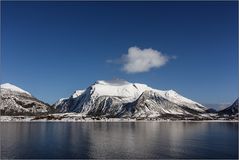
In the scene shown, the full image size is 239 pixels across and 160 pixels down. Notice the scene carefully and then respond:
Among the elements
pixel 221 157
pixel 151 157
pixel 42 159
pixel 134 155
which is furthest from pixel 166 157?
pixel 42 159

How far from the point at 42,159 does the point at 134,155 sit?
25409 mm

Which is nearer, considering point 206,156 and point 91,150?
point 206,156

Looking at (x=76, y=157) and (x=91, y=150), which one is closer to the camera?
(x=76, y=157)

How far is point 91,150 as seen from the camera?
91.2 m

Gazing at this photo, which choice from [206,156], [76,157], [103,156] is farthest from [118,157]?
[206,156]

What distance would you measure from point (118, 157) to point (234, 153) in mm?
36508

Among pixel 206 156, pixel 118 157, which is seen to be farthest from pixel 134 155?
pixel 206 156

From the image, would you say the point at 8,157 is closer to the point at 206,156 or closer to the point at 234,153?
the point at 206,156

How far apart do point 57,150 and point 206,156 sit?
45595 millimetres

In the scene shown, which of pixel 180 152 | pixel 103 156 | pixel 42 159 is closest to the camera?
pixel 42 159

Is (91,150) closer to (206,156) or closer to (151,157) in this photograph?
(151,157)

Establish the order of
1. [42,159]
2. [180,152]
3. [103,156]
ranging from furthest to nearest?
[180,152]
[103,156]
[42,159]

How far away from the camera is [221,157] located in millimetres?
80500

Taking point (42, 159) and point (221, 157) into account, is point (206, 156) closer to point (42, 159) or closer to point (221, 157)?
point (221, 157)
